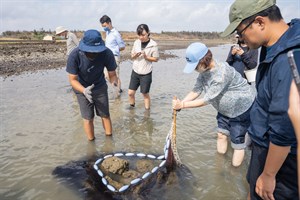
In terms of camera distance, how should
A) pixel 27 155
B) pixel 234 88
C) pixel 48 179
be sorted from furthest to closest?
pixel 27 155
pixel 48 179
pixel 234 88

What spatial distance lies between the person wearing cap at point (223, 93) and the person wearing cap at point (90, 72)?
155cm

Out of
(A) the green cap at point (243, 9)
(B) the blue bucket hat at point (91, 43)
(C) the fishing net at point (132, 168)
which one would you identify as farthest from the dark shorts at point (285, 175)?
(B) the blue bucket hat at point (91, 43)

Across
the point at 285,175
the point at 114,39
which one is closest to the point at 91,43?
the point at 285,175

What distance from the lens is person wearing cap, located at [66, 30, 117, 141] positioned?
174 inches

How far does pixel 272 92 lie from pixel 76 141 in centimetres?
443

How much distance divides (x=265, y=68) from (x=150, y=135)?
415 centimetres

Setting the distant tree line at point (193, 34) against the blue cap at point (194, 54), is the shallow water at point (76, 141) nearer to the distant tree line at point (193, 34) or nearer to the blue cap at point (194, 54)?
the blue cap at point (194, 54)

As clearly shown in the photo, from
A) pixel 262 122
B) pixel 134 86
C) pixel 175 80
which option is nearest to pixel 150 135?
pixel 134 86

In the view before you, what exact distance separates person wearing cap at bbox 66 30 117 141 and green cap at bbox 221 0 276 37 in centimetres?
270

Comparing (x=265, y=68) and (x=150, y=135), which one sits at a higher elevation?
(x=265, y=68)

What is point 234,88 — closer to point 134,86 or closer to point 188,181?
point 188,181

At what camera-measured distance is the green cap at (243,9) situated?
6.33ft

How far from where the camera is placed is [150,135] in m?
5.94

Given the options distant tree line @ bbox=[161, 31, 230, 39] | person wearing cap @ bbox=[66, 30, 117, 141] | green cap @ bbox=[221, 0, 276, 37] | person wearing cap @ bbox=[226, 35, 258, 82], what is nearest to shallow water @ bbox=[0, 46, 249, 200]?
person wearing cap @ bbox=[66, 30, 117, 141]
